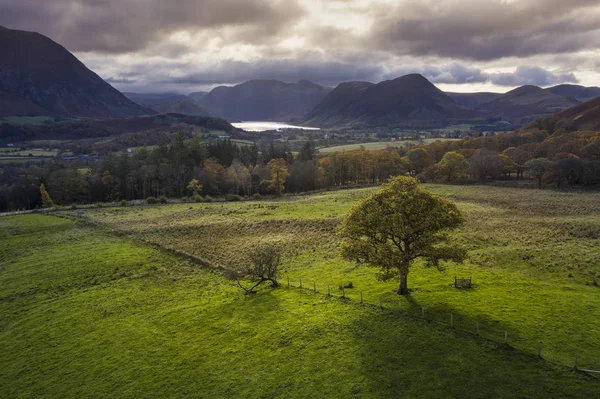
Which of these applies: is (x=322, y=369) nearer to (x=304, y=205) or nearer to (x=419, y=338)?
(x=419, y=338)

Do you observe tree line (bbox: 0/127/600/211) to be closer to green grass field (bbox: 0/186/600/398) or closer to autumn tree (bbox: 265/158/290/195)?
autumn tree (bbox: 265/158/290/195)

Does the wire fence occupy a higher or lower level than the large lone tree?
lower

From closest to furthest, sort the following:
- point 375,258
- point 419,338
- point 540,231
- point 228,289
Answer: point 419,338
point 375,258
point 228,289
point 540,231

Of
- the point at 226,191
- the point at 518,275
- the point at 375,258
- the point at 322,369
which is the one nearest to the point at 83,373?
the point at 322,369

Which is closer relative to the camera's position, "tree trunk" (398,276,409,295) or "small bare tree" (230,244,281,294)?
"tree trunk" (398,276,409,295)

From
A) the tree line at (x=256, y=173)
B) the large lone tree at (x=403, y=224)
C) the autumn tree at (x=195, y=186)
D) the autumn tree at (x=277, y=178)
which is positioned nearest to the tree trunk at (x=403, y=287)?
the large lone tree at (x=403, y=224)

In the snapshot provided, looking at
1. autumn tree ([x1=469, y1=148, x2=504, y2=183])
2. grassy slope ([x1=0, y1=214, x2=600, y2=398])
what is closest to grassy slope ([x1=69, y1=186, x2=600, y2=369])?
grassy slope ([x1=0, y1=214, x2=600, y2=398])

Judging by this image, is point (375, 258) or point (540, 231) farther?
point (540, 231)
